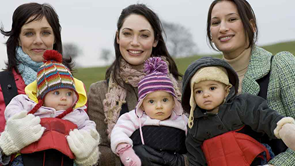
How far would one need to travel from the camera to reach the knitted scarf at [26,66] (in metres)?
4.07

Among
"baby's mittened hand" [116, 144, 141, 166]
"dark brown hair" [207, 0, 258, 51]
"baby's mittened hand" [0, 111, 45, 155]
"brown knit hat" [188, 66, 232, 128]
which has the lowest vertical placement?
"baby's mittened hand" [116, 144, 141, 166]

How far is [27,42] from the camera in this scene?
418 cm

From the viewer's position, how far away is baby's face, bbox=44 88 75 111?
Answer: 11.7 ft

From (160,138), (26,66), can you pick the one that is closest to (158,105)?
(160,138)

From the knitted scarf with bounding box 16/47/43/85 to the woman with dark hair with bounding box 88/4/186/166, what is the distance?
0.71 m

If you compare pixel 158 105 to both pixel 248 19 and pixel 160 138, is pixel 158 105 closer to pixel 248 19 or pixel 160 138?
pixel 160 138

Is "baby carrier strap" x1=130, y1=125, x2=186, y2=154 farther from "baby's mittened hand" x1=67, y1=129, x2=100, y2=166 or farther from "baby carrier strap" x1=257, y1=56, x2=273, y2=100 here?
"baby carrier strap" x1=257, y1=56, x2=273, y2=100

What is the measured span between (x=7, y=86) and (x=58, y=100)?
802 mm

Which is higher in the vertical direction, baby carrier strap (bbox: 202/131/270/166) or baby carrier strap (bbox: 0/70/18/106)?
baby carrier strap (bbox: 0/70/18/106)

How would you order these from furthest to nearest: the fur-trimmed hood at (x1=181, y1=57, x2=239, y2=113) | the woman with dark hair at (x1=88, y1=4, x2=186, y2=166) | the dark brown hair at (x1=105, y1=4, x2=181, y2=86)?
1. the dark brown hair at (x1=105, y1=4, x2=181, y2=86)
2. the woman with dark hair at (x1=88, y1=4, x2=186, y2=166)
3. the fur-trimmed hood at (x1=181, y1=57, x2=239, y2=113)

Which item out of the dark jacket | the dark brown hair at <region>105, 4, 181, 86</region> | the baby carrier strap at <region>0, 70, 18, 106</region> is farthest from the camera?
the dark brown hair at <region>105, 4, 181, 86</region>

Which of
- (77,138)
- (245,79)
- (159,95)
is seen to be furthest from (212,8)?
(77,138)

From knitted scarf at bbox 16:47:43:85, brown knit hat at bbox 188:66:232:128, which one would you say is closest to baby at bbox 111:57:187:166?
brown knit hat at bbox 188:66:232:128

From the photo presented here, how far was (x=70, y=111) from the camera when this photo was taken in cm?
364
